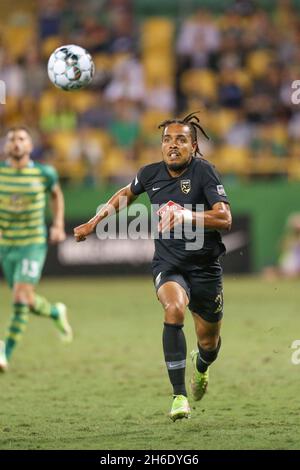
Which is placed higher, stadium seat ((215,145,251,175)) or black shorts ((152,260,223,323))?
stadium seat ((215,145,251,175))

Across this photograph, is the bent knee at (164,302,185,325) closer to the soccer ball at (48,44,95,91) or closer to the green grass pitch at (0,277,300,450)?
the green grass pitch at (0,277,300,450)

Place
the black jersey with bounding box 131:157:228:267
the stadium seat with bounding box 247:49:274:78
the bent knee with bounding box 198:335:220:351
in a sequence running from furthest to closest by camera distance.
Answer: the stadium seat with bounding box 247:49:274:78 → the bent knee with bounding box 198:335:220:351 → the black jersey with bounding box 131:157:228:267

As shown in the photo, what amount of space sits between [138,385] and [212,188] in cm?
225

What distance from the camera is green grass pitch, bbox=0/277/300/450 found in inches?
248

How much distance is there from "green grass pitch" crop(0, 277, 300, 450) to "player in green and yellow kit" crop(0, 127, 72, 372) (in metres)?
0.61

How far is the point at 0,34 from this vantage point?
2003 cm

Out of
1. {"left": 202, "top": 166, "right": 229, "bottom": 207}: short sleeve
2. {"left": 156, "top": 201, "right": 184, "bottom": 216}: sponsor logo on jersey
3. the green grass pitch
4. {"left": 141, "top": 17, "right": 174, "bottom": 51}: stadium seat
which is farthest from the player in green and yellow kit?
{"left": 141, "top": 17, "right": 174, "bottom": 51}: stadium seat

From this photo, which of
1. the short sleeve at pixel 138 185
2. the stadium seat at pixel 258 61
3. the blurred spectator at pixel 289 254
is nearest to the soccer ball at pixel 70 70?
the short sleeve at pixel 138 185

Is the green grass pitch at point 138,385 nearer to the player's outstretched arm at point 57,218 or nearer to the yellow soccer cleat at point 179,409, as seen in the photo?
the yellow soccer cleat at point 179,409

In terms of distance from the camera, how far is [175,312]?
22.3 ft

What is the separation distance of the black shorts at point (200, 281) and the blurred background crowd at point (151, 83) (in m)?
11.0

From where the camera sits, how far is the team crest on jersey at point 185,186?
23.4 feet

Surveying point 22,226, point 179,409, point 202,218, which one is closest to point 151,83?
point 22,226

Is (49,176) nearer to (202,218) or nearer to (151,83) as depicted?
(202,218)
